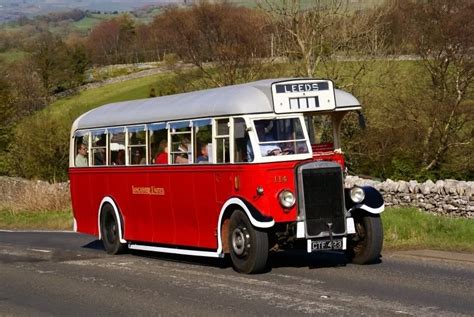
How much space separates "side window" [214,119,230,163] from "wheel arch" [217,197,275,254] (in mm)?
698

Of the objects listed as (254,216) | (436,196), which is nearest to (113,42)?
(436,196)

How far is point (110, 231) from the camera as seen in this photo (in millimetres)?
17219

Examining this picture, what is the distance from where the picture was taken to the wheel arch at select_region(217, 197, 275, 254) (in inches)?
491

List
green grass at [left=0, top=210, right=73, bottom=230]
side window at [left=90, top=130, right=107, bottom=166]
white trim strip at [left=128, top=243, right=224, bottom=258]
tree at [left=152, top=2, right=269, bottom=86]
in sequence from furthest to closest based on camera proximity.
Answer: tree at [left=152, top=2, right=269, bottom=86] → green grass at [left=0, top=210, right=73, bottom=230] → side window at [left=90, top=130, right=107, bottom=166] → white trim strip at [left=128, top=243, right=224, bottom=258]

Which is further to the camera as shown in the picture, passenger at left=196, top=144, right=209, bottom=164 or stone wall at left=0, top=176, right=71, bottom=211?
stone wall at left=0, top=176, right=71, bottom=211

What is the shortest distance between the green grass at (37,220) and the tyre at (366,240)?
46.8 feet

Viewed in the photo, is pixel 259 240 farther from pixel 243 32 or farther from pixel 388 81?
pixel 243 32

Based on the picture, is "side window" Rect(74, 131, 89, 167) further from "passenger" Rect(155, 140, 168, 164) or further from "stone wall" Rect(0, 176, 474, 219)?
"stone wall" Rect(0, 176, 474, 219)

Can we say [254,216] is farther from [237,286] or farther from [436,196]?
[436,196]

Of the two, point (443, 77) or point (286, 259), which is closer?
point (286, 259)

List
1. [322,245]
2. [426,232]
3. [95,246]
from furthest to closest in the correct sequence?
1. [95,246]
2. [426,232]
3. [322,245]

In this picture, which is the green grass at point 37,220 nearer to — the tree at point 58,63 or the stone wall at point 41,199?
the stone wall at point 41,199

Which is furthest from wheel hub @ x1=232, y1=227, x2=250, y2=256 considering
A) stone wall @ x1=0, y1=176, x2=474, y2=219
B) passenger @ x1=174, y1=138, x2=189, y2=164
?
stone wall @ x1=0, y1=176, x2=474, y2=219

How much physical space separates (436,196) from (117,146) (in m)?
7.84
